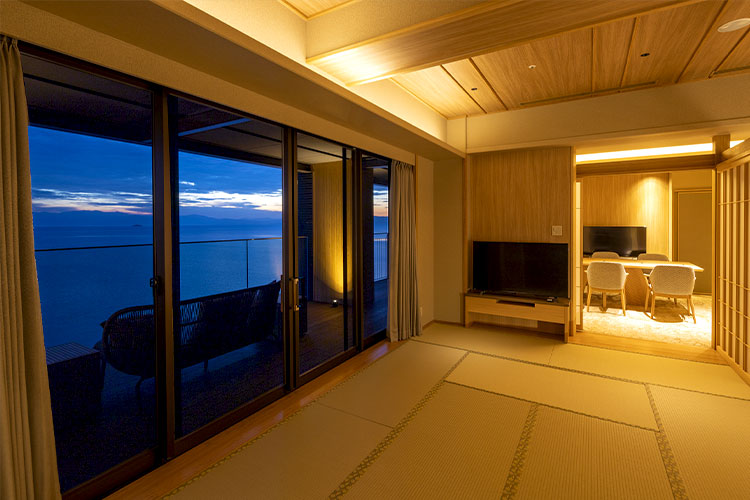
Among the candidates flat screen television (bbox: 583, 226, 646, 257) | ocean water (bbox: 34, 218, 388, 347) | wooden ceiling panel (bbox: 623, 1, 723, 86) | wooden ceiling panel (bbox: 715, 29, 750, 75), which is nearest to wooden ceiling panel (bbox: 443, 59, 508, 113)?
wooden ceiling panel (bbox: 623, 1, 723, 86)

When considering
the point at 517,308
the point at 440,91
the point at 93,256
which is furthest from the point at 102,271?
the point at 517,308

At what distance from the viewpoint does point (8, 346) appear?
4.67 feet

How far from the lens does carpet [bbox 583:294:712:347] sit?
15.0 feet

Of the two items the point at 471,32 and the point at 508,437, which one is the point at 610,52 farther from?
the point at 508,437

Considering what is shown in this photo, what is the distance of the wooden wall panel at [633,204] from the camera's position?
6.66 m

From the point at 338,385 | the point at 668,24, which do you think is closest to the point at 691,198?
the point at 668,24

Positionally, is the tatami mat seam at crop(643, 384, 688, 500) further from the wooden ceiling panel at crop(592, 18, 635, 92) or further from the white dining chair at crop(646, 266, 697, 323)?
the white dining chair at crop(646, 266, 697, 323)

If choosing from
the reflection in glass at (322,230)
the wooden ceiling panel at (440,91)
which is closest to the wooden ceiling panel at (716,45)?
the wooden ceiling panel at (440,91)

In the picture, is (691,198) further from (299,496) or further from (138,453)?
(138,453)

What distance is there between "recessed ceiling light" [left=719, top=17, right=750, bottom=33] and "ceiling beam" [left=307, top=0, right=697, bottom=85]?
3.93 ft

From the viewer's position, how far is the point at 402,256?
4402 millimetres

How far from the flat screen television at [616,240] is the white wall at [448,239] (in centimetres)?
372

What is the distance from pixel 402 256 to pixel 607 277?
3.63 metres

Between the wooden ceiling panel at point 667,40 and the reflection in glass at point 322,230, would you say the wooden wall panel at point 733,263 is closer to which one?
the wooden ceiling panel at point 667,40
